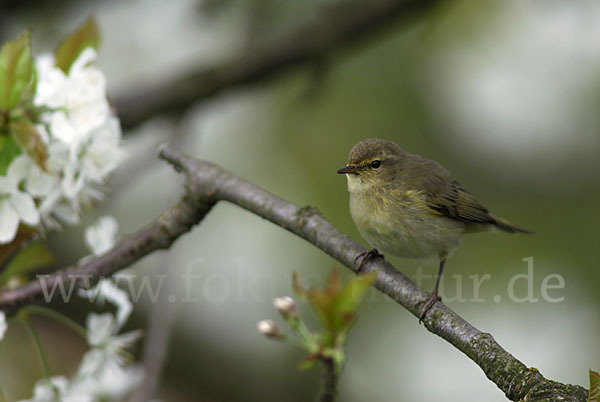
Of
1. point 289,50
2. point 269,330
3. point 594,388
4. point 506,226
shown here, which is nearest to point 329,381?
point 269,330

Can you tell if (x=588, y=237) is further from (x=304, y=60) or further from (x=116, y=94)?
(x=116, y=94)

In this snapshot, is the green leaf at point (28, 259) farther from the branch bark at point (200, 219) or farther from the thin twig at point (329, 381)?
the thin twig at point (329, 381)

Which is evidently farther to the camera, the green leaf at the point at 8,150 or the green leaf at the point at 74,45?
the green leaf at the point at 74,45

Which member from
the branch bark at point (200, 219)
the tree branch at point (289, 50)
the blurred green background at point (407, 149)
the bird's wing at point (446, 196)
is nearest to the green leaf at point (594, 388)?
the branch bark at point (200, 219)

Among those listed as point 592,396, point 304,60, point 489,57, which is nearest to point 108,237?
point 592,396

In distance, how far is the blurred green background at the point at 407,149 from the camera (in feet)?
16.1

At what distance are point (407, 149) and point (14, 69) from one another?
12.2ft

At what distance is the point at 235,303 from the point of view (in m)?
5.73

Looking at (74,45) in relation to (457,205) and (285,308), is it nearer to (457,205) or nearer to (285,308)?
(285,308)

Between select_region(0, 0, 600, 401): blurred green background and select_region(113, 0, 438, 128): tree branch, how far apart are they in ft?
0.53

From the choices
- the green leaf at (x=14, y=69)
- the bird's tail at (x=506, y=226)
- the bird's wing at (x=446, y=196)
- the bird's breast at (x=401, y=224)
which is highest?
the bird's tail at (x=506, y=226)

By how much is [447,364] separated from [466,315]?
496 mm

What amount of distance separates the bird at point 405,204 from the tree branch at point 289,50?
1476 millimetres

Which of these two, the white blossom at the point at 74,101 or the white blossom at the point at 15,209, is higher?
the white blossom at the point at 74,101
